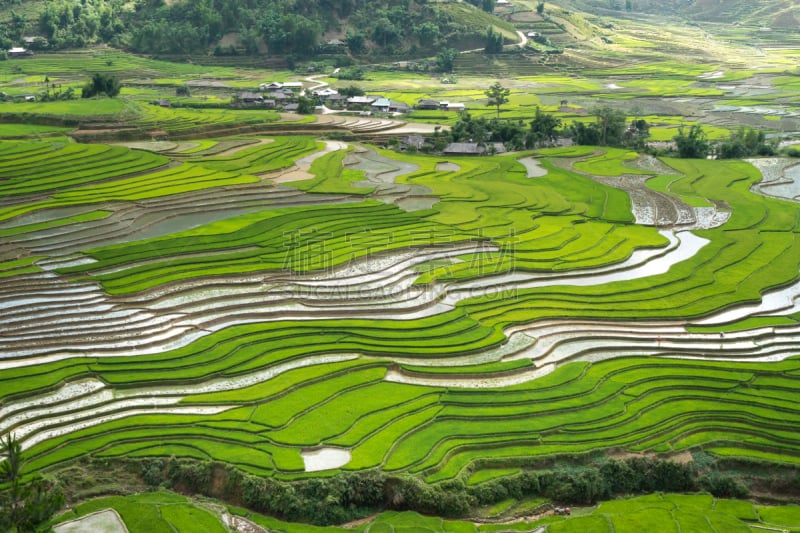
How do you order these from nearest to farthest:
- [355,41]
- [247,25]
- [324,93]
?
[324,93] → [247,25] → [355,41]

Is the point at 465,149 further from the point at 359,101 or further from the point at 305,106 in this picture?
the point at 359,101

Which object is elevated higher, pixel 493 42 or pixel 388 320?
pixel 493 42

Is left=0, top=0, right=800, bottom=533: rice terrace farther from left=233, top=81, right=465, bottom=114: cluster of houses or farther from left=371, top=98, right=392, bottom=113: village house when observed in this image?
left=371, top=98, right=392, bottom=113: village house

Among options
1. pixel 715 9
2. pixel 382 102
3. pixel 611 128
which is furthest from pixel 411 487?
pixel 715 9

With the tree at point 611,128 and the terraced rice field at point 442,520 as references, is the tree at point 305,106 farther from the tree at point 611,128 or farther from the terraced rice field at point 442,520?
the terraced rice field at point 442,520

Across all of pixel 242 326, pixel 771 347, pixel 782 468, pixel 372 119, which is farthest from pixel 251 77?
pixel 782 468

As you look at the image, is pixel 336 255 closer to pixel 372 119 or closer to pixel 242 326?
pixel 242 326

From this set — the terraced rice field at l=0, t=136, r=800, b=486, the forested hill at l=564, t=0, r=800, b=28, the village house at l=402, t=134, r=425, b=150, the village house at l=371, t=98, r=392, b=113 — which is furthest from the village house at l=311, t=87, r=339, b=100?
the forested hill at l=564, t=0, r=800, b=28
